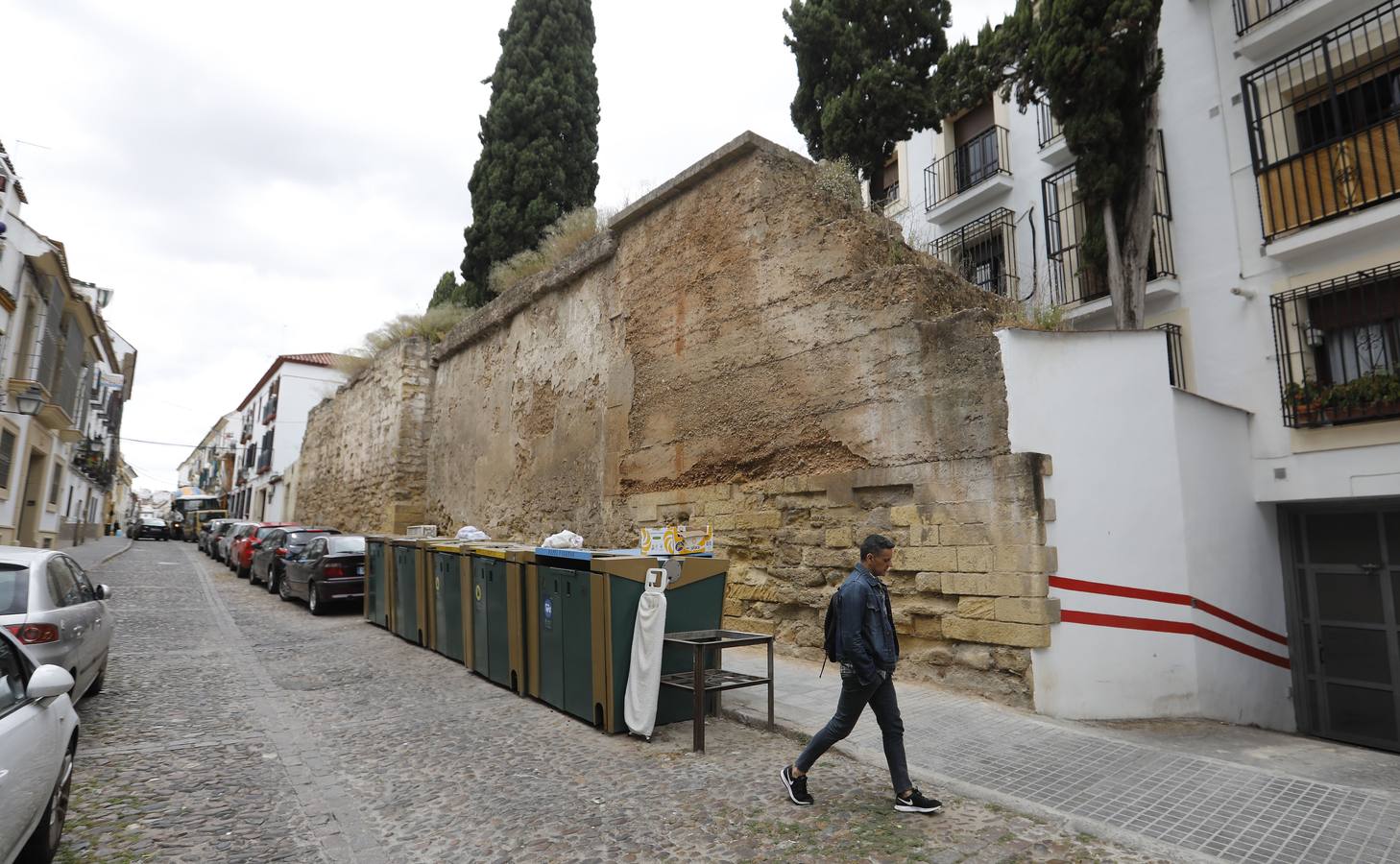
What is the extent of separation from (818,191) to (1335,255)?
18.0 feet

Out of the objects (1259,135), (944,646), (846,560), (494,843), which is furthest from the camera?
(1259,135)

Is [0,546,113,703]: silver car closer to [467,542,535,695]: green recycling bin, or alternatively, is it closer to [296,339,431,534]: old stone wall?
[467,542,535,695]: green recycling bin

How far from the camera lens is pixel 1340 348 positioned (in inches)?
319

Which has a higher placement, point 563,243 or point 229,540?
point 563,243

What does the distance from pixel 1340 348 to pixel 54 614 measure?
463 inches

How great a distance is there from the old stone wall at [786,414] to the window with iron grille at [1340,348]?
11.0ft

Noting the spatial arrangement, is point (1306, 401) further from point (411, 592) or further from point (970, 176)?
point (411, 592)

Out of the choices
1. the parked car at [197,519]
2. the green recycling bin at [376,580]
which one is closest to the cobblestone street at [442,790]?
the green recycling bin at [376,580]

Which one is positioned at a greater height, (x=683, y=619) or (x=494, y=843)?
(x=683, y=619)

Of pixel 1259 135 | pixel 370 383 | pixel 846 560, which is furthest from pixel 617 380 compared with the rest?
pixel 370 383

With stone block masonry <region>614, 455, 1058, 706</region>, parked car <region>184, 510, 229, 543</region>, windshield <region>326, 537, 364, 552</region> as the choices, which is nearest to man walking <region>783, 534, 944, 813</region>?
stone block masonry <region>614, 455, 1058, 706</region>

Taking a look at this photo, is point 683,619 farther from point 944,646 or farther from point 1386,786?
point 1386,786

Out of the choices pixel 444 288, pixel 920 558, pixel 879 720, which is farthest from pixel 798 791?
pixel 444 288

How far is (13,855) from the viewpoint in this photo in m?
2.73
